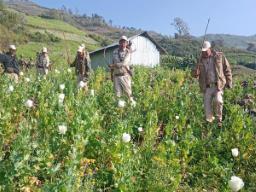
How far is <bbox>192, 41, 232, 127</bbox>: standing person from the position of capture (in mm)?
10391

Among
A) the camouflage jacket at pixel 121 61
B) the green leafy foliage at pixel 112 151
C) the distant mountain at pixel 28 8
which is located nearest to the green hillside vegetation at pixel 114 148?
the green leafy foliage at pixel 112 151

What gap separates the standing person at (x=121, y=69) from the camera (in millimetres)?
11695

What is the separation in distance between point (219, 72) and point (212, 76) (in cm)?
17

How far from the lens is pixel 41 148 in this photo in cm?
671

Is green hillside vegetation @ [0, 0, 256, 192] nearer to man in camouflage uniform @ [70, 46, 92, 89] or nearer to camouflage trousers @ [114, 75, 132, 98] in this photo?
camouflage trousers @ [114, 75, 132, 98]

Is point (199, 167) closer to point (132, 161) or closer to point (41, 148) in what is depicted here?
point (132, 161)

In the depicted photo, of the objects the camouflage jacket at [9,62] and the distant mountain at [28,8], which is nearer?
the camouflage jacket at [9,62]

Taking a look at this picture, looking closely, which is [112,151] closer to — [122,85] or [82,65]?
[122,85]

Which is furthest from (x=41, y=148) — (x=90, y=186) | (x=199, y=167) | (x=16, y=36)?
(x=16, y=36)

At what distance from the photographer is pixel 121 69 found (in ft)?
38.8

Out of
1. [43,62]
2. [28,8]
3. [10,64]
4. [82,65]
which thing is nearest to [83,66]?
[82,65]

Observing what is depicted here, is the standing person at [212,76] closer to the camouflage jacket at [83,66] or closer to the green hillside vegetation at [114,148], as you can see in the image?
the green hillside vegetation at [114,148]

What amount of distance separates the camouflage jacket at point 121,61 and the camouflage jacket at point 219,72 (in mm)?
1754

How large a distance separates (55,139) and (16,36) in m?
45.7
